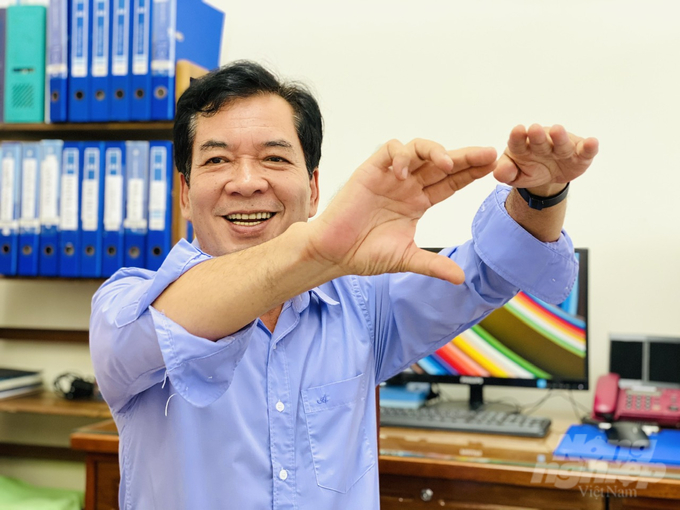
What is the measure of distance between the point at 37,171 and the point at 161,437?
4.66 feet

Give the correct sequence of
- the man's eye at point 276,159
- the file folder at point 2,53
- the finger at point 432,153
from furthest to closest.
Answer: the file folder at point 2,53, the man's eye at point 276,159, the finger at point 432,153

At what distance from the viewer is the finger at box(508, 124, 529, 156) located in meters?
0.85

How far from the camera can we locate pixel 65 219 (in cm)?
221

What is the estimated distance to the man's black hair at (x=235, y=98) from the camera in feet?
4.10

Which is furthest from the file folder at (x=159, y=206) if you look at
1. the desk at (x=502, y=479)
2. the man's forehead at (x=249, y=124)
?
the man's forehead at (x=249, y=124)

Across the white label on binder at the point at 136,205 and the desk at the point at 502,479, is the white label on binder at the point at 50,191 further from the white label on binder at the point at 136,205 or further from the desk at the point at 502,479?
the desk at the point at 502,479

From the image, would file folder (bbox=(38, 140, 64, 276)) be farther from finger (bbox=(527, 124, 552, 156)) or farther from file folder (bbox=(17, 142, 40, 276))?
finger (bbox=(527, 124, 552, 156))

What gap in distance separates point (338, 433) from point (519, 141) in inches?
22.3

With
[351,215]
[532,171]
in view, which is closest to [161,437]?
[351,215]

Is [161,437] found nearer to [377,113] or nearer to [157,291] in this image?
[157,291]

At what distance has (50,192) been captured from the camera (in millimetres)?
2215

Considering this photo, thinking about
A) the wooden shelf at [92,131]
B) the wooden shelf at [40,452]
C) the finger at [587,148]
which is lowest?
the wooden shelf at [40,452]

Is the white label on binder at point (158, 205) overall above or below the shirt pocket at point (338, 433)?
above

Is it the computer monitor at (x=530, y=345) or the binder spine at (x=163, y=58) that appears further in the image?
Result: the binder spine at (x=163, y=58)
